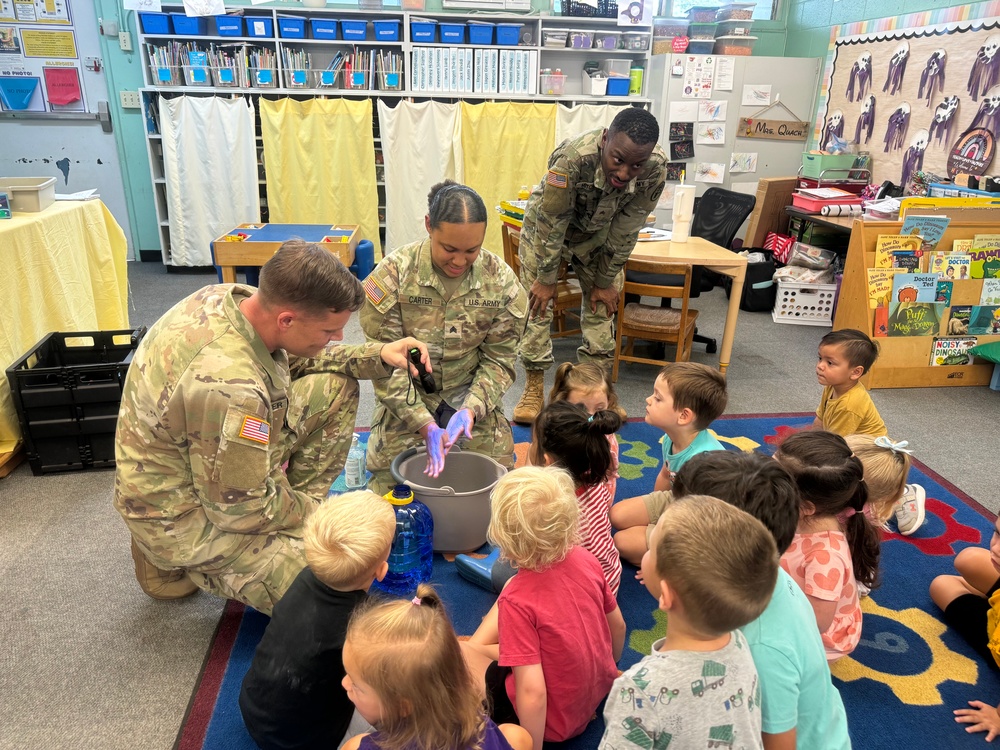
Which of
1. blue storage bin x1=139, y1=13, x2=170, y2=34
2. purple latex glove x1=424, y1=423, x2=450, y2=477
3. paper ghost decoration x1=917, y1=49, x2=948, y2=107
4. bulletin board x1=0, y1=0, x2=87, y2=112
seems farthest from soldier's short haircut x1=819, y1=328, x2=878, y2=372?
bulletin board x1=0, y1=0, x2=87, y2=112

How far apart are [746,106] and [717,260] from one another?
9.78ft

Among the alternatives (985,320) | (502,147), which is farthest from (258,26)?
(985,320)

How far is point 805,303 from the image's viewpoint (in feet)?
15.8

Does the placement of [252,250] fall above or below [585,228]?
below

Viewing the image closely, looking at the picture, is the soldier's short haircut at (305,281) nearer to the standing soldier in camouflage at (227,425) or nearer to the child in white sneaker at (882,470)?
the standing soldier in camouflage at (227,425)

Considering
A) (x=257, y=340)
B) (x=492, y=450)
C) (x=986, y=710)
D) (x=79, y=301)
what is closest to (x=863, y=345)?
(x=986, y=710)

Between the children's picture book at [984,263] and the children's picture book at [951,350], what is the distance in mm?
341

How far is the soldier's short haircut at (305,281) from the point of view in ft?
5.26

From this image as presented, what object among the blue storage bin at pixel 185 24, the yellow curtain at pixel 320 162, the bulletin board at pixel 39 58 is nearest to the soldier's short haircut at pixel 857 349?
the yellow curtain at pixel 320 162

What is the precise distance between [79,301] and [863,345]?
3420 mm

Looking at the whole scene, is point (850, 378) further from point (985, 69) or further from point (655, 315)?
point (985, 69)

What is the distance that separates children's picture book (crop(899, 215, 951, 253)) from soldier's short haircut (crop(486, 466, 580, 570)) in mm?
3106

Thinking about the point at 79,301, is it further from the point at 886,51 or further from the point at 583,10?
the point at 886,51

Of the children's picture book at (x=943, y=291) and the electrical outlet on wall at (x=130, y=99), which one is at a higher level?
the electrical outlet on wall at (x=130, y=99)
